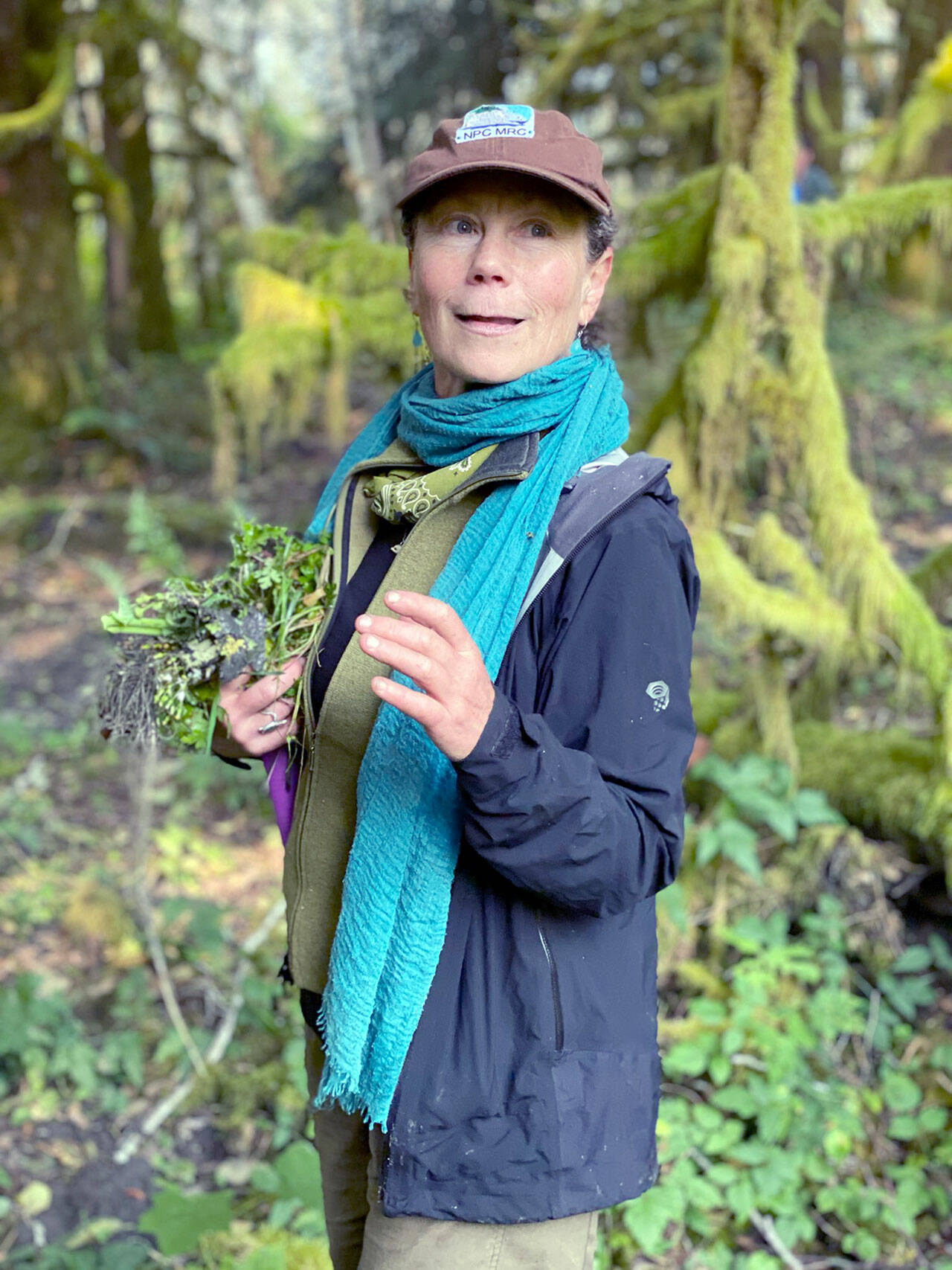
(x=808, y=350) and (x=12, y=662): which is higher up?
(x=808, y=350)

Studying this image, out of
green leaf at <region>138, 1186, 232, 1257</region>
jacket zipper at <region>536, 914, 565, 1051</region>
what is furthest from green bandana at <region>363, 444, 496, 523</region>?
green leaf at <region>138, 1186, 232, 1257</region>

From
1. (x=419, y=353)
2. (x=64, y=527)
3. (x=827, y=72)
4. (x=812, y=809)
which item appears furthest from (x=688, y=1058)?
(x=827, y=72)

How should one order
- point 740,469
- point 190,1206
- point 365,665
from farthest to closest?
point 740,469, point 190,1206, point 365,665

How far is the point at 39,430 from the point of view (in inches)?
386

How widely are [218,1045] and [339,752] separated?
267 cm

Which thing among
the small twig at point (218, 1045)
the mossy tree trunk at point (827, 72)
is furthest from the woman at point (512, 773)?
the mossy tree trunk at point (827, 72)

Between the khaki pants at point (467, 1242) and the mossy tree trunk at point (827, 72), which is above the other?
the mossy tree trunk at point (827, 72)

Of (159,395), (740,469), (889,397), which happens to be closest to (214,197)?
(159,395)

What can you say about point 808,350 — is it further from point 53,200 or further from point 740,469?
point 53,200

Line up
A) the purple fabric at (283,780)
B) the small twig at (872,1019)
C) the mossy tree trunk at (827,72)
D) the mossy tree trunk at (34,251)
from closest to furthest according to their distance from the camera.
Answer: the purple fabric at (283,780) → the small twig at (872,1019) → the mossy tree trunk at (34,251) → the mossy tree trunk at (827,72)

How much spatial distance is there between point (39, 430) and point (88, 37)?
137 inches

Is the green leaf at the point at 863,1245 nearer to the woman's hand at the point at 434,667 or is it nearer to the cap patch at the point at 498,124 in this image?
the woman's hand at the point at 434,667

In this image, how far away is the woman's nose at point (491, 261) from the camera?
61.8 inches

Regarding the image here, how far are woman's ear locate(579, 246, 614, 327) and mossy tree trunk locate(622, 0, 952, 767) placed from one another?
177cm
